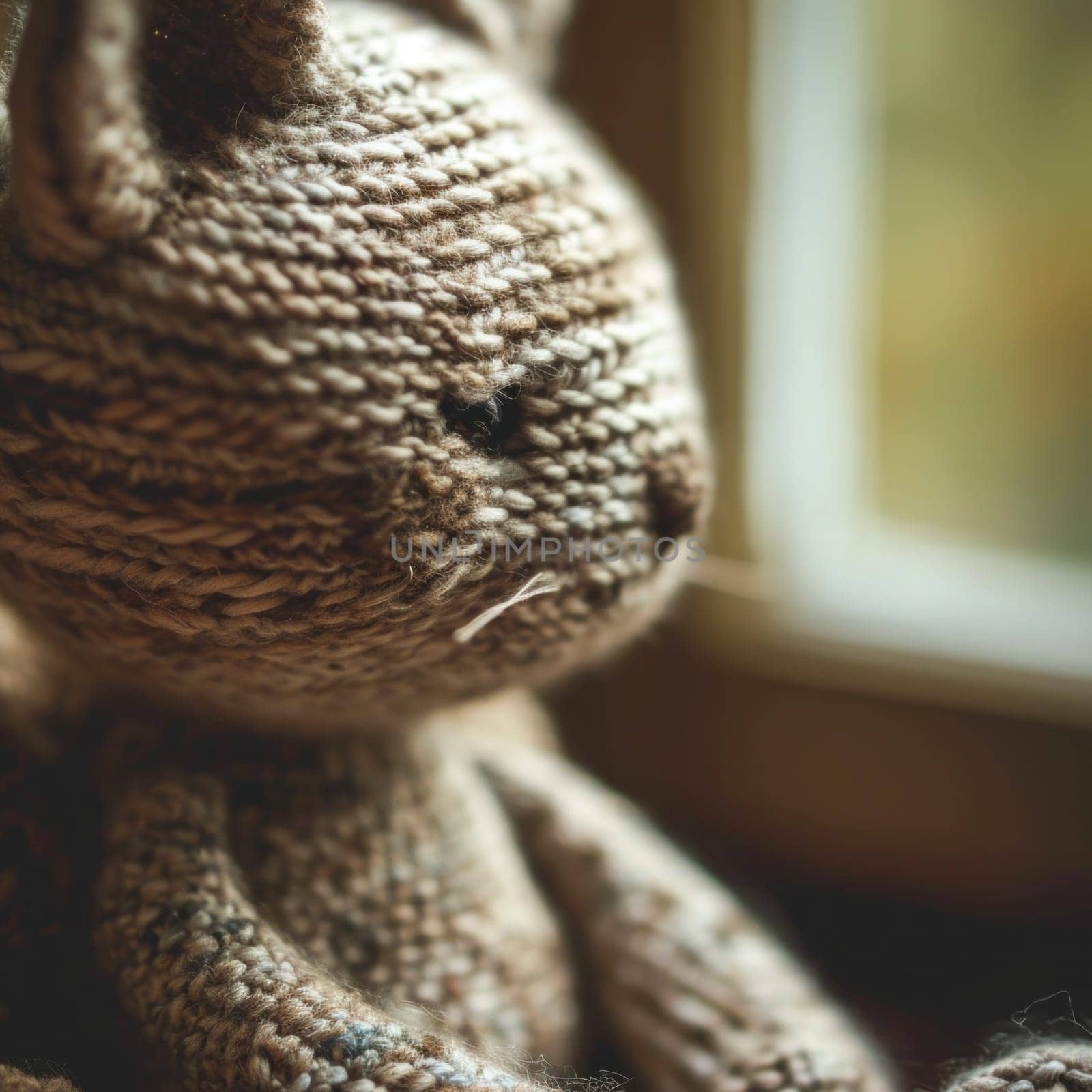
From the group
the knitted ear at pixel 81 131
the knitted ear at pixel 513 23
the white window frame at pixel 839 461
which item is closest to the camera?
the knitted ear at pixel 81 131

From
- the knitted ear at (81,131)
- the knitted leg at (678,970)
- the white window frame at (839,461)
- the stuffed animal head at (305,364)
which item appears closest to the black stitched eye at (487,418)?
the stuffed animal head at (305,364)

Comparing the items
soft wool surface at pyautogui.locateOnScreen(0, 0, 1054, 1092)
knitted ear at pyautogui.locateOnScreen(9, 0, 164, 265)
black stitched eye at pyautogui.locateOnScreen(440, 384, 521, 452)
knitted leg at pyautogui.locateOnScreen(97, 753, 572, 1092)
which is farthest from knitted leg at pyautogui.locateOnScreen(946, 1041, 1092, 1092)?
knitted ear at pyautogui.locateOnScreen(9, 0, 164, 265)

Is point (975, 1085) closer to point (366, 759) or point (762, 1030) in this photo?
point (762, 1030)

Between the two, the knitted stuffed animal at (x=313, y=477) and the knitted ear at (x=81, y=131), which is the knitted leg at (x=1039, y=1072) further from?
the knitted ear at (x=81, y=131)

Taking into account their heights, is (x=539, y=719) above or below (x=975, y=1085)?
above

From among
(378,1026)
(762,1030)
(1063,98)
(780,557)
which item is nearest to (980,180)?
(1063,98)

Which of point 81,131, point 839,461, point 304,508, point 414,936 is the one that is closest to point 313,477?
point 304,508

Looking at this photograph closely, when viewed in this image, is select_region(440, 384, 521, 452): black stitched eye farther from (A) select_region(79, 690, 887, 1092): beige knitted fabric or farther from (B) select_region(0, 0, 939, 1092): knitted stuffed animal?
(A) select_region(79, 690, 887, 1092): beige knitted fabric
